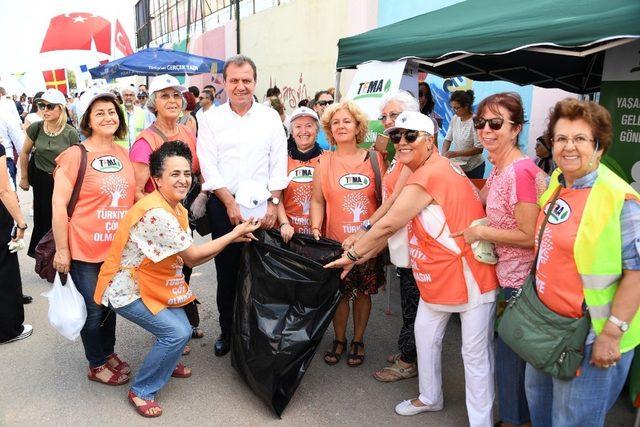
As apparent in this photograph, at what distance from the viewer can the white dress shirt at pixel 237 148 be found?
10.4 feet

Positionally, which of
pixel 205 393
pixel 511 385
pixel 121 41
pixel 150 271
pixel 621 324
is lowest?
pixel 205 393

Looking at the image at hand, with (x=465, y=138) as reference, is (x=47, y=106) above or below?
above

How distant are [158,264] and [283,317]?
770 millimetres

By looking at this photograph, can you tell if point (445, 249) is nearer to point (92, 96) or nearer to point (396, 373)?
point (396, 373)

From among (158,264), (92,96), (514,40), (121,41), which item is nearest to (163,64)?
(121,41)

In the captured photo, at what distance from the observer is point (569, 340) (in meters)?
1.85

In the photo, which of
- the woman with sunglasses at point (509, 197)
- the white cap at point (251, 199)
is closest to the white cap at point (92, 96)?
the white cap at point (251, 199)

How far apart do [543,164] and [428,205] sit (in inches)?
136

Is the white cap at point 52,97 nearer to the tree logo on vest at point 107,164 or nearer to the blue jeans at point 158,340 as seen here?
the tree logo on vest at point 107,164

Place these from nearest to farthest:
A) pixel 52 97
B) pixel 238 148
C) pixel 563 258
Answer: pixel 563 258, pixel 238 148, pixel 52 97

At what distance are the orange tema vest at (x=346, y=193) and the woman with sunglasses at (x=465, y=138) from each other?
2.68 metres

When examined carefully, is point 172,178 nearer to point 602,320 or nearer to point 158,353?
point 158,353

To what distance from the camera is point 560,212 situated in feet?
6.24

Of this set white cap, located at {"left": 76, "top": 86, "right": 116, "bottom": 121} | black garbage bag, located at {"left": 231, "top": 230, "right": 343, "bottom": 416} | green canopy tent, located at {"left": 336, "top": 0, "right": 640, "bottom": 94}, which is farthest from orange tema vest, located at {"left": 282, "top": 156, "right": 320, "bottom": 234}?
white cap, located at {"left": 76, "top": 86, "right": 116, "bottom": 121}
